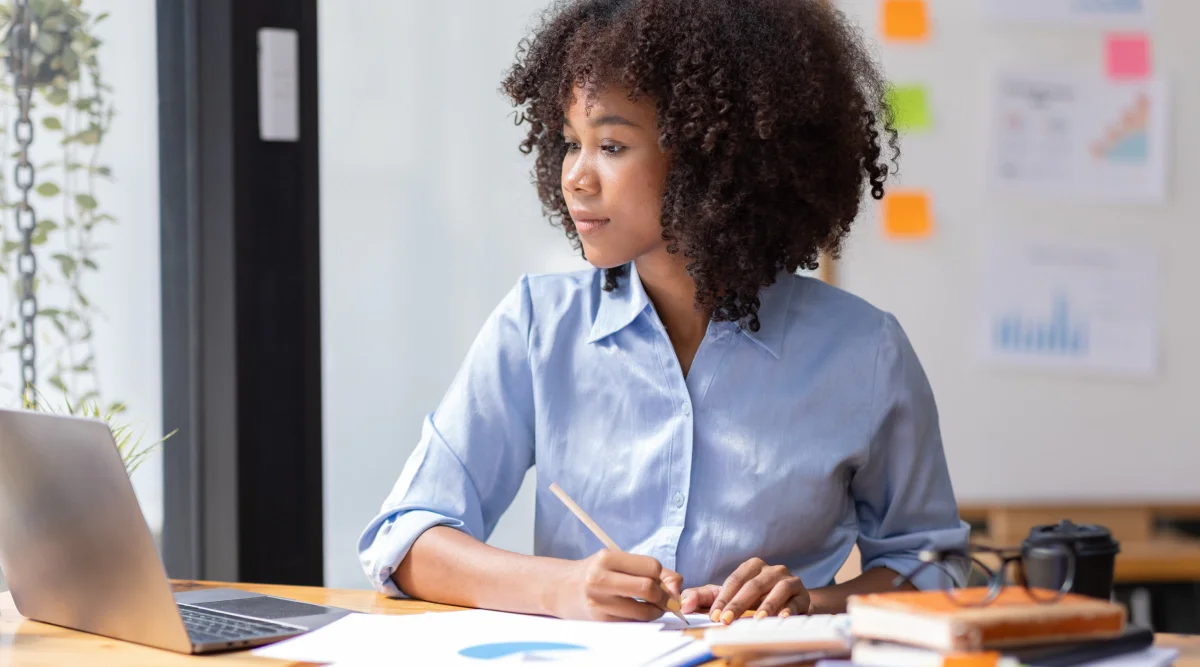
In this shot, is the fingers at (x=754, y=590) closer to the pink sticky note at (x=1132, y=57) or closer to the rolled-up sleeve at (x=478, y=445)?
the rolled-up sleeve at (x=478, y=445)

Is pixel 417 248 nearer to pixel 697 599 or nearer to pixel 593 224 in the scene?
pixel 593 224

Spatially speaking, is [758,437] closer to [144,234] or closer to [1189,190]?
[144,234]

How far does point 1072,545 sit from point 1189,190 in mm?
1838

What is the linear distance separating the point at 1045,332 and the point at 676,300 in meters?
1.36

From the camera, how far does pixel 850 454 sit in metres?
1.26

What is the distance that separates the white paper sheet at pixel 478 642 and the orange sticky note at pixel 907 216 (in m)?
1.53

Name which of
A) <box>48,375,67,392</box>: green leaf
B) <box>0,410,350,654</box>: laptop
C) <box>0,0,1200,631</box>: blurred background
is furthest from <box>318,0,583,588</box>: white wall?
<box>0,410,350,654</box>: laptop

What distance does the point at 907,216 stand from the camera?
2.41 m

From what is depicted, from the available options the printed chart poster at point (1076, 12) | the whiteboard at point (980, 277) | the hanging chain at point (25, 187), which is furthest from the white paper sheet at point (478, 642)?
the printed chart poster at point (1076, 12)

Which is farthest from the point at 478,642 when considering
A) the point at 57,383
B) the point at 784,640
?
the point at 57,383

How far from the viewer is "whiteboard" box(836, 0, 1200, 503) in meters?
2.42

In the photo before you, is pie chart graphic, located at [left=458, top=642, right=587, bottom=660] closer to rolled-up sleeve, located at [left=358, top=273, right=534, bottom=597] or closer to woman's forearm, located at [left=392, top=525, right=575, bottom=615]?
woman's forearm, located at [left=392, top=525, right=575, bottom=615]

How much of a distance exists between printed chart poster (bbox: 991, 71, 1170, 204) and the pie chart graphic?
1772 millimetres

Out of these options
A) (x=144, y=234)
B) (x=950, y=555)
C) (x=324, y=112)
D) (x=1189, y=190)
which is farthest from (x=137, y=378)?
(x=1189, y=190)
